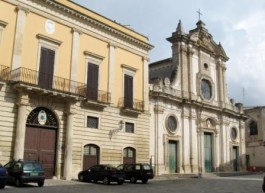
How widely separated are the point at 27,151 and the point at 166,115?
47.6 feet

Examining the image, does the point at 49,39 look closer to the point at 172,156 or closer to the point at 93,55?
the point at 93,55

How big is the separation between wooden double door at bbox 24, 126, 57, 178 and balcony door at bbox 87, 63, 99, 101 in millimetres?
3536

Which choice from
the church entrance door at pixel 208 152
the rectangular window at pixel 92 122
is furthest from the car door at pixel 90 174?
the church entrance door at pixel 208 152

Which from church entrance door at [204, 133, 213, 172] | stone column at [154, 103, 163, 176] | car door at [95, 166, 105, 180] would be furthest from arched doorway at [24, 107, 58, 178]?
church entrance door at [204, 133, 213, 172]

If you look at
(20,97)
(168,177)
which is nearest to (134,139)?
(168,177)

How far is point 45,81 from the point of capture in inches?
834

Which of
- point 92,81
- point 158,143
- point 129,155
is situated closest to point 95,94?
point 92,81

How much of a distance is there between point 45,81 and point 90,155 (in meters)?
5.77

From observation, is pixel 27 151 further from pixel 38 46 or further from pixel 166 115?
pixel 166 115

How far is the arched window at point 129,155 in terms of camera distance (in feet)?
84.5

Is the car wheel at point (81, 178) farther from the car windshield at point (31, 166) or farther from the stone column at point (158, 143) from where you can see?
the stone column at point (158, 143)

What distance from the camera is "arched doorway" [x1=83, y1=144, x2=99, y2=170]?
23.1 metres

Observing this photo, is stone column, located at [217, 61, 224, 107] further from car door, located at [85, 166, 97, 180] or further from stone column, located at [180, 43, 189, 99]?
car door, located at [85, 166, 97, 180]

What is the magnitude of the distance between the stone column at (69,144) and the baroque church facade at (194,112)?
9.27m
